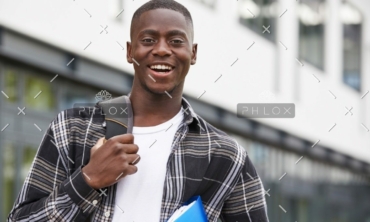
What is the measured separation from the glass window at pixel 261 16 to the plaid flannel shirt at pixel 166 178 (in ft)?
47.9

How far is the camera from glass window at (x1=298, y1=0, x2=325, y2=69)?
69.6 feet

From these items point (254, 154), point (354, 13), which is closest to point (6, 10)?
point (254, 154)

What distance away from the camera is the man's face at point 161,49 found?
7.87ft

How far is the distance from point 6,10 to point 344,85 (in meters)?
16.1

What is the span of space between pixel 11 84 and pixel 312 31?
1280cm

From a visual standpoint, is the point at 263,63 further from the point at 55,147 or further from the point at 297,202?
the point at 55,147

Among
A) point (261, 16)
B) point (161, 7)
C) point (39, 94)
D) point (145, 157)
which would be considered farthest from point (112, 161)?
point (261, 16)

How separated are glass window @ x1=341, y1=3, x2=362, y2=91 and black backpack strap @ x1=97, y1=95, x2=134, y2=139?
74.0 ft

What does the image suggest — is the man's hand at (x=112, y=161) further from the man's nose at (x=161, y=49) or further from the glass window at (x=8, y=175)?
the glass window at (x=8, y=175)

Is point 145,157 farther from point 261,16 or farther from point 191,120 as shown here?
point 261,16

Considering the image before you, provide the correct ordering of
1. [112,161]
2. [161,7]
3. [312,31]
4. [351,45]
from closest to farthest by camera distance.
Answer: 1. [112,161]
2. [161,7]
3. [312,31]
4. [351,45]

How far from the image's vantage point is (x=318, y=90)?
70.5 feet

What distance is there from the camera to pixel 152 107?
8.16 ft

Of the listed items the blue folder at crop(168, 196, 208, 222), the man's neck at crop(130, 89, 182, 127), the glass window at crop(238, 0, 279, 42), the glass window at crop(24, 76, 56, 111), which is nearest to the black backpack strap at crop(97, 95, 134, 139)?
the man's neck at crop(130, 89, 182, 127)
